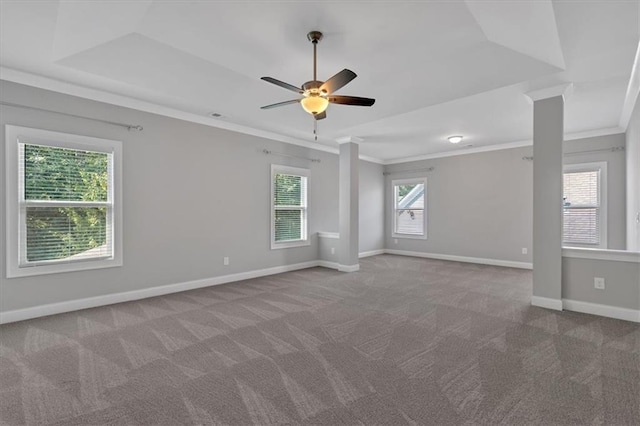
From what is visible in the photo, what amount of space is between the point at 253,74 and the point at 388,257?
5.91m

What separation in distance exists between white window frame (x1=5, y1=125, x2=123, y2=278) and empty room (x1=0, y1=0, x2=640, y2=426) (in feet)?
0.08

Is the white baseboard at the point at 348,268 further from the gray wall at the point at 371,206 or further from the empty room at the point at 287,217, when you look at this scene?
the gray wall at the point at 371,206

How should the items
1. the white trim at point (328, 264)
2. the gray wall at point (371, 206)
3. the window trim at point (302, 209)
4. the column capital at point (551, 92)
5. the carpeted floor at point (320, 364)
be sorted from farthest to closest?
1. the gray wall at point (371, 206)
2. the white trim at point (328, 264)
3. the window trim at point (302, 209)
4. the column capital at point (551, 92)
5. the carpeted floor at point (320, 364)

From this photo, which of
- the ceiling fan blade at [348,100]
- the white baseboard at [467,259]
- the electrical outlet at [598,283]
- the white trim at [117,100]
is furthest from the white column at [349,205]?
the electrical outlet at [598,283]

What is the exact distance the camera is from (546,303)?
156 inches

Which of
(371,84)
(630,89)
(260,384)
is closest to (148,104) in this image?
(371,84)

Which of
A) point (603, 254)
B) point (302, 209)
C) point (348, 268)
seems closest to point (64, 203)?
point (302, 209)

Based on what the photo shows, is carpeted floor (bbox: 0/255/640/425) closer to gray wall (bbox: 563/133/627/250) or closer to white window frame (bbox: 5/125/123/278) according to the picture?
white window frame (bbox: 5/125/123/278)

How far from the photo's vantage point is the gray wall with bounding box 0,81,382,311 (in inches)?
144

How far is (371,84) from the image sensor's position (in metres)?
3.74

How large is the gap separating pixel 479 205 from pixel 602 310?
392cm

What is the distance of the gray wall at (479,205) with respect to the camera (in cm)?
671

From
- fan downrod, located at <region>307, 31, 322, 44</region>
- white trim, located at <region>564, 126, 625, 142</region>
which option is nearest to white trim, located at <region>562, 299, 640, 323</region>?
white trim, located at <region>564, 126, 625, 142</region>

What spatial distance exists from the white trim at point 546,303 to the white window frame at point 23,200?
5.37 metres
